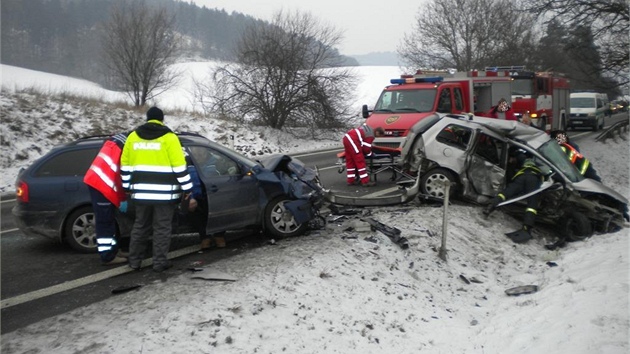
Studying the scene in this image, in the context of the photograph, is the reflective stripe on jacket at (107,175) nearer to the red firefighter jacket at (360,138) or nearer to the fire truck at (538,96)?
the red firefighter jacket at (360,138)

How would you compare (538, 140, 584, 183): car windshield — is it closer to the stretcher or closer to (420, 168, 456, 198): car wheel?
(420, 168, 456, 198): car wheel

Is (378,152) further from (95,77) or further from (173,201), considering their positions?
(95,77)

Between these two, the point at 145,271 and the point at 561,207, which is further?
the point at 561,207

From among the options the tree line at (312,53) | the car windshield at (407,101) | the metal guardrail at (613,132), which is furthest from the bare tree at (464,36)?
the car windshield at (407,101)

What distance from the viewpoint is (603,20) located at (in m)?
19.1

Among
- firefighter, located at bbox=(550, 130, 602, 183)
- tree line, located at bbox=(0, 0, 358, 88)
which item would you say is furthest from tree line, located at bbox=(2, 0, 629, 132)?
tree line, located at bbox=(0, 0, 358, 88)

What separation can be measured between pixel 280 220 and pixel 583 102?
27.5 m

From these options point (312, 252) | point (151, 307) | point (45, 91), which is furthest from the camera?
point (45, 91)

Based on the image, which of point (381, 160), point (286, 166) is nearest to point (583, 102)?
point (381, 160)

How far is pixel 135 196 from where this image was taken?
554cm

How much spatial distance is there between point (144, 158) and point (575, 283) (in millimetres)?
5057

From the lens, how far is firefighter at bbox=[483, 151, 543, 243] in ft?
27.1

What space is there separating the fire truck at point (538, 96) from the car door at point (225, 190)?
12626mm

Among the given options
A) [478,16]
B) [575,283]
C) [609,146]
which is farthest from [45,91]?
[478,16]
